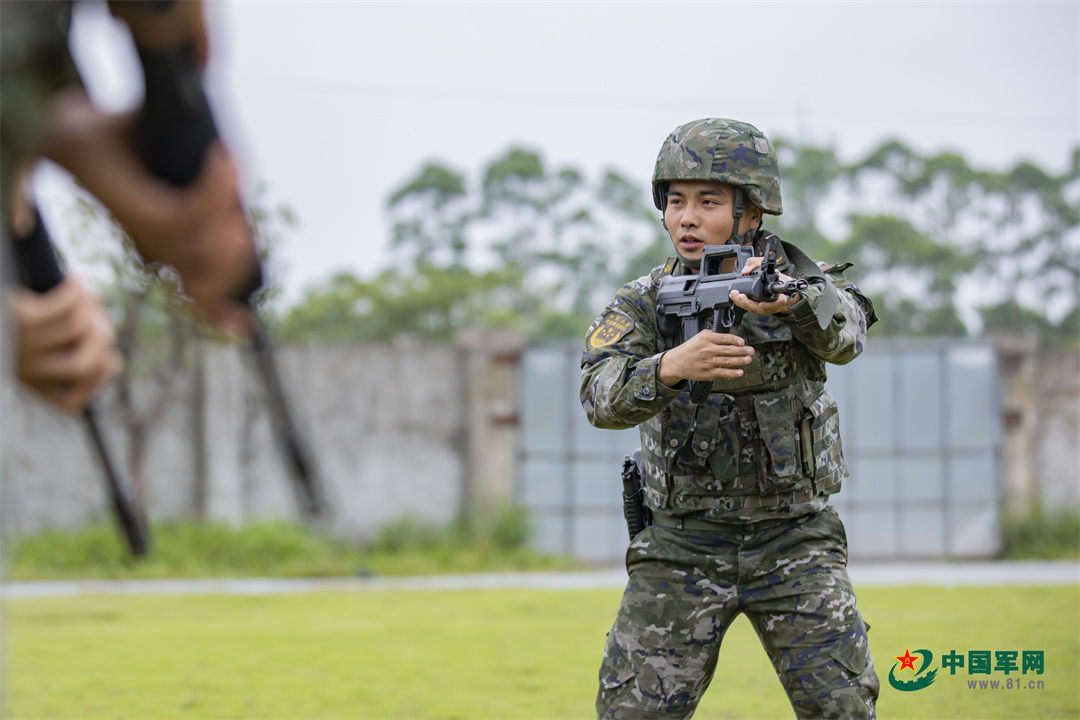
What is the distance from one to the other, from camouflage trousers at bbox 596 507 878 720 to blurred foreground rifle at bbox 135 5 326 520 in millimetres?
2109

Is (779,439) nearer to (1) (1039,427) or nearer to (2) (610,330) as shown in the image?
(2) (610,330)

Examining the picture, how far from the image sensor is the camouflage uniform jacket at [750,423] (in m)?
3.04

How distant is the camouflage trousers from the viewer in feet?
9.53

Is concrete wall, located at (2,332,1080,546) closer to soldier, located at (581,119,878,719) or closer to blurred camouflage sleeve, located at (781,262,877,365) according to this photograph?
soldier, located at (581,119,878,719)

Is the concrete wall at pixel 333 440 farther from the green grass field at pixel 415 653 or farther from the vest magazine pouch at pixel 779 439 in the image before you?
the vest magazine pouch at pixel 779 439

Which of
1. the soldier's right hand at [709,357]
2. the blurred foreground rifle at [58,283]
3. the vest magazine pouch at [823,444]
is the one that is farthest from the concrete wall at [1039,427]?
the blurred foreground rifle at [58,283]

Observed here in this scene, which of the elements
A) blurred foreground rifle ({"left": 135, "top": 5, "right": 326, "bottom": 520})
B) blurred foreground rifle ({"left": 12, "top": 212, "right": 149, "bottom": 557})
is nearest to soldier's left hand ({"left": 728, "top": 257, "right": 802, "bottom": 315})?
blurred foreground rifle ({"left": 12, "top": 212, "right": 149, "bottom": 557})

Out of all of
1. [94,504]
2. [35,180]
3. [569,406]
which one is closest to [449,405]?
[569,406]

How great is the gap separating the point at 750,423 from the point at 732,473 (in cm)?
14

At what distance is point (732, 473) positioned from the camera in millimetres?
3057

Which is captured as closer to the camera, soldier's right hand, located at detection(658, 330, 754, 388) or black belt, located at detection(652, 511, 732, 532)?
soldier's right hand, located at detection(658, 330, 754, 388)

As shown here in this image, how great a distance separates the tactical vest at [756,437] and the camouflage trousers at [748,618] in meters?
0.09

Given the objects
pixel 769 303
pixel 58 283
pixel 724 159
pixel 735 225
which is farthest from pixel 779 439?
pixel 58 283

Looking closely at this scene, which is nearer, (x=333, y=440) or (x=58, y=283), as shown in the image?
(x=58, y=283)
